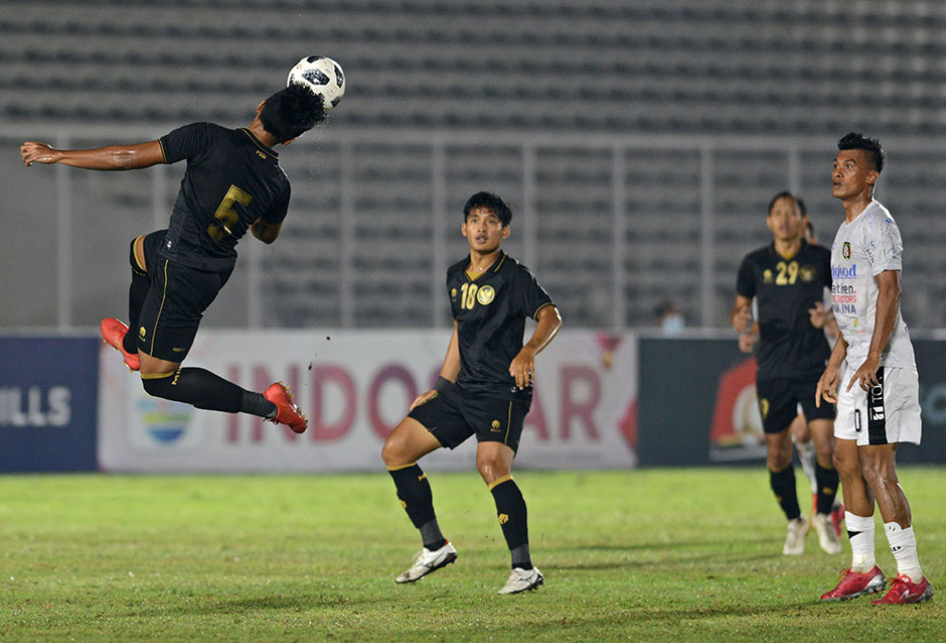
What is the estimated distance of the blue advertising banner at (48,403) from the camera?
13359 millimetres

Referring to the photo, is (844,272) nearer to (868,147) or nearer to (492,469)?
(868,147)

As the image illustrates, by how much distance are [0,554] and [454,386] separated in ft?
10.0

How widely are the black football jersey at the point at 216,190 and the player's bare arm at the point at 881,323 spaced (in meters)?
2.79

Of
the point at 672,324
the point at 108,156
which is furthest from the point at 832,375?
the point at 672,324

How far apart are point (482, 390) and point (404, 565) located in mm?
1444

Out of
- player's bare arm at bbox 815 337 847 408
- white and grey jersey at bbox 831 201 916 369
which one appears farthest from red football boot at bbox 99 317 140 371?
white and grey jersey at bbox 831 201 916 369

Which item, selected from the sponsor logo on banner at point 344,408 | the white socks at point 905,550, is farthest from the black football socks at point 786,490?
the sponsor logo on banner at point 344,408

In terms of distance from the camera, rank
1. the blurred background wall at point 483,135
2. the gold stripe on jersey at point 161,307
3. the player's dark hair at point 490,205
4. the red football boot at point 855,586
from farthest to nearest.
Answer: the blurred background wall at point 483,135 < the player's dark hair at point 490,205 < the gold stripe on jersey at point 161,307 < the red football boot at point 855,586

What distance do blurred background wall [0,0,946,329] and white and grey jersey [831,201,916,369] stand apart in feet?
28.0

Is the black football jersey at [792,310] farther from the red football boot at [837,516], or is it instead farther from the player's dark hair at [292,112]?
the player's dark hair at [292,112]

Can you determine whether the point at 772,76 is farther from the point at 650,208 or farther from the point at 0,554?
the point at 0,554

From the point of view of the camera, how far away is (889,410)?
19.9 ft

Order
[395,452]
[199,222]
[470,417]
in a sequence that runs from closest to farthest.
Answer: [199,222] < [470,417] < [395,452]

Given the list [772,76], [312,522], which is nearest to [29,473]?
Result: [312,522]
